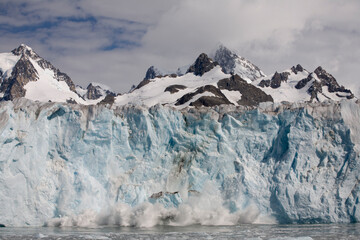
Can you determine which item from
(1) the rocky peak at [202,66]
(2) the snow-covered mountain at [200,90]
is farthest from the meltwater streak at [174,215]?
(1) the rocky peak at [202,66]

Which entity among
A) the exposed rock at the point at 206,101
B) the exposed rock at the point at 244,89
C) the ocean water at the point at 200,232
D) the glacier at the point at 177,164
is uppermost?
the exposed rock at the point at 244,89

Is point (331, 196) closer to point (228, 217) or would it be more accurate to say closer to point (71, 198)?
point (228, 217)

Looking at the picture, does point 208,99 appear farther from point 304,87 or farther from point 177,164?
point 177,164

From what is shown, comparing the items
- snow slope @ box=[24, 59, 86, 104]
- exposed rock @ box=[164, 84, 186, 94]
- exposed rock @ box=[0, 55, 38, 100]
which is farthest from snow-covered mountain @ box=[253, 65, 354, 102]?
exposed rock @ box=[0, 55, 38, 100]

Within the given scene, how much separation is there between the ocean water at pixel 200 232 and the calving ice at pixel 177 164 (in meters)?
2.02

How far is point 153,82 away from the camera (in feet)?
521

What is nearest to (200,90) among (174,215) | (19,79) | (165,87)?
(165,87)

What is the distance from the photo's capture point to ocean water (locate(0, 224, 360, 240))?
30.9 meters

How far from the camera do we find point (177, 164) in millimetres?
41969

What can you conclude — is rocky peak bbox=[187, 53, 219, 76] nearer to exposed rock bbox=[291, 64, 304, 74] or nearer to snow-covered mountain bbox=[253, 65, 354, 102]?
snow-covered mountain bbox=[253, 65, 354, 102]

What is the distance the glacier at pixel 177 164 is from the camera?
3806cm

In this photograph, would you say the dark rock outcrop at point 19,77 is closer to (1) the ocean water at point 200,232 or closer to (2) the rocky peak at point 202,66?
(2) the rocky peak at point 202,66

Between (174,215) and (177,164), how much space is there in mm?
4482

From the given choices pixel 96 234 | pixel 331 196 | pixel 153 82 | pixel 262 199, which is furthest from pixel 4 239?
pixel 153 82
